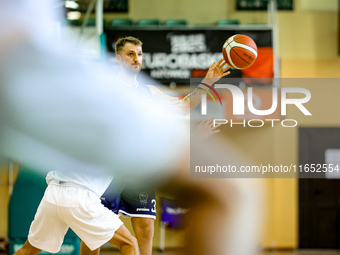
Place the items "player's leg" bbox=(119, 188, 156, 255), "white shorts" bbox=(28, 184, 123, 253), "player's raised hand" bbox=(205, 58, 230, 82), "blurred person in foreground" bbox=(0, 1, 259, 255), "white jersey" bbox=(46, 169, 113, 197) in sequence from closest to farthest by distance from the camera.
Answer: "blurred person in foreground" bbox=(0, 1, 259, 255) → "white shorts" bbox=(28, 184, 123, 253) → "white jersey" bbox=(46, 169, 113, 197) → "player's raised hand" bbox=(205, 58, 230, 82) → "player's leg" bbox=(119, 188, 156, 255)

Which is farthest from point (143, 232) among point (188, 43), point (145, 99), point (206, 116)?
point (188, 43)

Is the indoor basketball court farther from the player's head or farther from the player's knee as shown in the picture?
the player's knee

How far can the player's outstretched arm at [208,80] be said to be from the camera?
4.62 metres

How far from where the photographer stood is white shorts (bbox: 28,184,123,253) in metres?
3.98

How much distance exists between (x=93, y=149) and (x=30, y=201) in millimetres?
2151

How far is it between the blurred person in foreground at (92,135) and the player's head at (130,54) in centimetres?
56

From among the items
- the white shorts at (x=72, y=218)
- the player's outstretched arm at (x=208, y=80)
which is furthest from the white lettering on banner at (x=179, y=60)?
the white shorts at (x=72, y=218)

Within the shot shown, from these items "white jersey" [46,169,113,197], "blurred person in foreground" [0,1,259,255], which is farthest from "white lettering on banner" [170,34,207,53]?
"white jersey" [46,169,113,197]

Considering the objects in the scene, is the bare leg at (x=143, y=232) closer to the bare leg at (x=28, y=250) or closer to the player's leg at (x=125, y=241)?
the player's leg at (x=125, y=241)

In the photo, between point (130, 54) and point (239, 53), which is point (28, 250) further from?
point (239, 53)

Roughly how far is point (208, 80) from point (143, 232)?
1.46m

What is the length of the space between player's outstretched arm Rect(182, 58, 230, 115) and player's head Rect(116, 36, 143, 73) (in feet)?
1.73

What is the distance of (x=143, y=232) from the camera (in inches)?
193

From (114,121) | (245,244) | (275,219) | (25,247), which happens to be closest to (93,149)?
(114,121)
